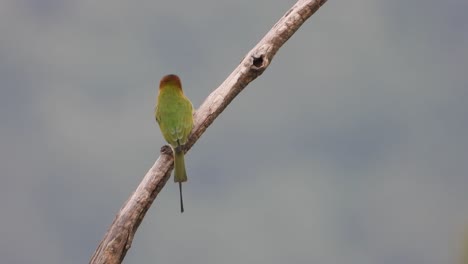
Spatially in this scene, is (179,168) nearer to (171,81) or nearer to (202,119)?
(202,119)

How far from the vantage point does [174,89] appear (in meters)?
5.00

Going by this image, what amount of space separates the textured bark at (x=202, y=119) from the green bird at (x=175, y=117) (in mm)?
66

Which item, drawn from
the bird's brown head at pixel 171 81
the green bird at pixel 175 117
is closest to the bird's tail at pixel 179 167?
the green bird at pixel 175 117

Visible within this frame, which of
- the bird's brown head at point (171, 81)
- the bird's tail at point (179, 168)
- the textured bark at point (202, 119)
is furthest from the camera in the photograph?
the bird's brown head at point (171, 81)

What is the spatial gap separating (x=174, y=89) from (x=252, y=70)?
0.66m

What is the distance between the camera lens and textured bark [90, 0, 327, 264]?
14.0 feet

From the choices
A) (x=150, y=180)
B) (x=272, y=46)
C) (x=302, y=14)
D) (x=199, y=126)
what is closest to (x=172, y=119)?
(x=199, y=126)

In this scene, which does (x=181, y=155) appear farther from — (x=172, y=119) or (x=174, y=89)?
(x=174, y=89)

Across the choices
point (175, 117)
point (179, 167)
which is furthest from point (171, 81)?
point (179, 167)

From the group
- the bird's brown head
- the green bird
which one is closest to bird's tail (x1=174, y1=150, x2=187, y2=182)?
the green bird

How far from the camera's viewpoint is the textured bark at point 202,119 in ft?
14.0

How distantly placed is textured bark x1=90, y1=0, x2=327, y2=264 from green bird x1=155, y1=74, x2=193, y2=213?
66mm

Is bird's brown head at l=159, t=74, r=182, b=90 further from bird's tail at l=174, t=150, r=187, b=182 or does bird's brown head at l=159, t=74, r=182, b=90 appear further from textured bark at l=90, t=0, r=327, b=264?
bird's tail at l=174, t=150, r=187, b=182

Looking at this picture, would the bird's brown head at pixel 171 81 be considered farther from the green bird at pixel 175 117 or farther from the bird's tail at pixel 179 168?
the bird's tail at pixel 179 168
